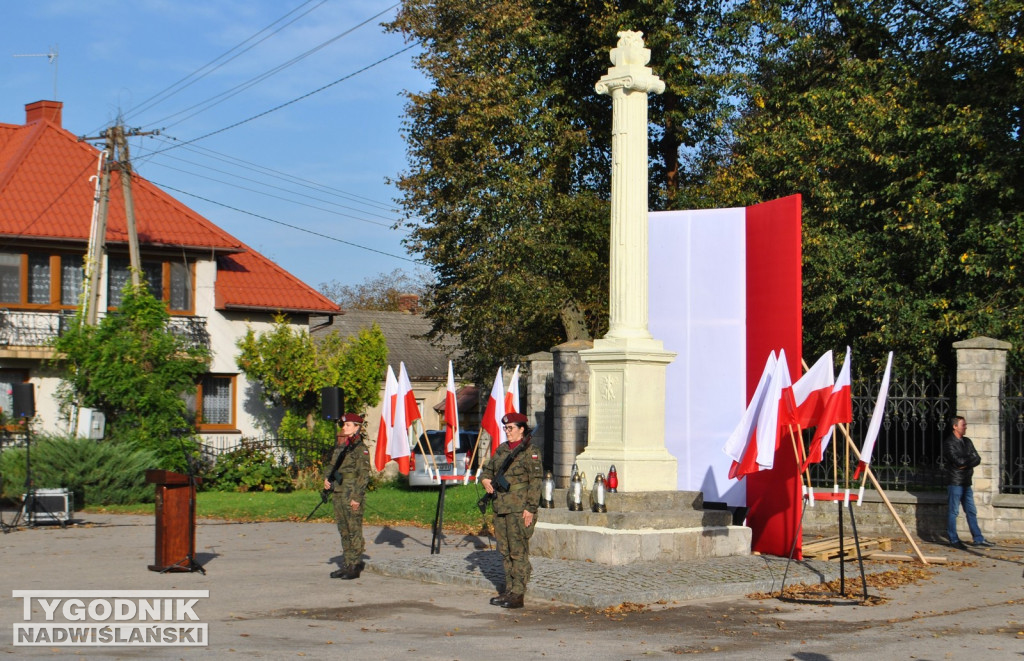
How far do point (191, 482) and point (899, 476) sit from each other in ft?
34.3

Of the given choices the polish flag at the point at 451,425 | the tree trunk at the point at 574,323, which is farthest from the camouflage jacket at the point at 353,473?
the tree trunk at the point at 574,323

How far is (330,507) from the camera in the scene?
2230 cm

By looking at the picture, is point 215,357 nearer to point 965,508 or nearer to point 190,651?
point 965,508

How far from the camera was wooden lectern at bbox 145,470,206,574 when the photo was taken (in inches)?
509

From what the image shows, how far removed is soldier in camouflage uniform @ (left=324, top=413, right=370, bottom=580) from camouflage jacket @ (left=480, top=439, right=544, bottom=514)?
213 cm

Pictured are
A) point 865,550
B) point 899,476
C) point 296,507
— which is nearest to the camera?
point 865,550

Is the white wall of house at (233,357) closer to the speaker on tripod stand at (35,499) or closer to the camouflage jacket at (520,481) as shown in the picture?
the speaker on tripod stand at (35,499)

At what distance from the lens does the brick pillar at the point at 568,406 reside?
19281mm

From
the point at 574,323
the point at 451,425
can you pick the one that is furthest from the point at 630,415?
the point at 574,323

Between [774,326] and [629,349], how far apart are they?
7.21 ft

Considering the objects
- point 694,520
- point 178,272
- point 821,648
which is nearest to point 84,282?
point 178,272

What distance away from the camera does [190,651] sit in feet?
28.0

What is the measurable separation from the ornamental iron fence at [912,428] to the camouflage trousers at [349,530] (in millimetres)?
7891

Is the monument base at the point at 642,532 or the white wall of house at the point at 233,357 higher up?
the white wall of house at the point at 233,357
